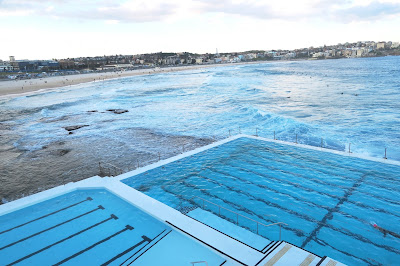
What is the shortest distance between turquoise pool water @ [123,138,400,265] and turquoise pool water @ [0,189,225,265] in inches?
76.4

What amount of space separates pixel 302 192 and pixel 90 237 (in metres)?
7.83

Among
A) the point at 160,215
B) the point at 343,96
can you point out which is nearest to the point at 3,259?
the point at 160,215

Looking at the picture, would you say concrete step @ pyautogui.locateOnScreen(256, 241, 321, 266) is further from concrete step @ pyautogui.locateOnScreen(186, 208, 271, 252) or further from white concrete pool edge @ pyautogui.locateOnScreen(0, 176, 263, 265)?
concrete step @ pyautogui.locateOnScreen(186, 208, 271, 252)

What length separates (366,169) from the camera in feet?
42.0

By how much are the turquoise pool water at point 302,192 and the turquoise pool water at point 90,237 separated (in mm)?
1942

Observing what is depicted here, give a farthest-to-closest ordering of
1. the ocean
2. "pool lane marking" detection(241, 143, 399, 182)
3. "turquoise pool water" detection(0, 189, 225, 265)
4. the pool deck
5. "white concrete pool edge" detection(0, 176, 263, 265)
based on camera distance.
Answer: the ocean, "pool lane marking" detection(241, 143, 399, 182), "turquoise pool water" detection(0, 189, 225, 265), "white concrete pool edge" detection(0, 176, 263, 265), the pool deck

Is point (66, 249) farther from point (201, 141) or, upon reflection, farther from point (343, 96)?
point (343, 96)

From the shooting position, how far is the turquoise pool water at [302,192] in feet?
26.2

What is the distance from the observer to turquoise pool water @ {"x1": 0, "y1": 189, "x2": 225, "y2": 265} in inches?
271

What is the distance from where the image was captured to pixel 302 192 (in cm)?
A: 1088

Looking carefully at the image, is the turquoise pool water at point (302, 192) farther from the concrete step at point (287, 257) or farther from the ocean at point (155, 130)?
the ocean at point (155, 130)

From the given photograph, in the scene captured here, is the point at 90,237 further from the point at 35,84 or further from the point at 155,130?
the point at 35,84

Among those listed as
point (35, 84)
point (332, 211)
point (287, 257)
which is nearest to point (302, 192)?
point (332, 211)

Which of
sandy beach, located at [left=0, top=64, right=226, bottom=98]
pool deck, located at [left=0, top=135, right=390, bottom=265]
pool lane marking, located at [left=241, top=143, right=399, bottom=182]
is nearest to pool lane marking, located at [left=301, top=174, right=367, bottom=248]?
pool lane marking, located at [left=241, top=143, right=399, bottom=182]
